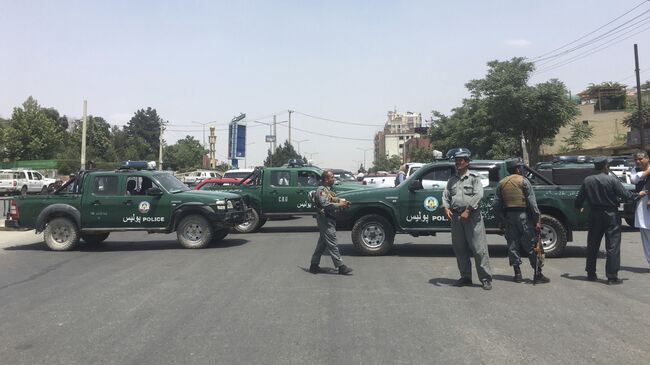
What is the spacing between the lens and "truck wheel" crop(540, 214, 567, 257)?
9977mm

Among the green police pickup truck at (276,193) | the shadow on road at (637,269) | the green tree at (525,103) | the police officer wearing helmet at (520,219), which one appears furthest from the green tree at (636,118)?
the police officer wearing helmet at (520,219)

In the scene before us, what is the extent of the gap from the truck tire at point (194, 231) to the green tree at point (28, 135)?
57151 mm

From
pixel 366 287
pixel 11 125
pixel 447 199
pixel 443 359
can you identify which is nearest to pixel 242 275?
pixel 366 287

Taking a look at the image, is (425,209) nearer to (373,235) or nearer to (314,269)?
(373,235)

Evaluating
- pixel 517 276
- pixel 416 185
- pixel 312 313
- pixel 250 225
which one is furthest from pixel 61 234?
pixel 517 276

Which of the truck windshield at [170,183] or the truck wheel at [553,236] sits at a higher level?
the truck windshield at [170,183]

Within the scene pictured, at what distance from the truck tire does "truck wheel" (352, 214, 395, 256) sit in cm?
340

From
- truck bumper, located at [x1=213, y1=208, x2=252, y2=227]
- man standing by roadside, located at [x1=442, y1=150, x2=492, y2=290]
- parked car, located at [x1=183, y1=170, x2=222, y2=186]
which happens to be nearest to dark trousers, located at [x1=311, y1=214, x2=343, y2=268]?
man standing by roadside, located at [x1=442, y1=150, x2=492, y2=290]

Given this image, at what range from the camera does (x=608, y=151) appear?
43000 millimetres

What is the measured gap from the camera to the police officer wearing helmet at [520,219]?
7703 mm

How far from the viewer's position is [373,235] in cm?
1050

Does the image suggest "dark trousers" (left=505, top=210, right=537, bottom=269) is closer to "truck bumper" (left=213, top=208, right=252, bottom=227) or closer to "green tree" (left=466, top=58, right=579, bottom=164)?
"truck bumper" (left=213, top=208, right=252, bottom=227)

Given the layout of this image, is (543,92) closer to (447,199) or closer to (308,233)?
(308,233)

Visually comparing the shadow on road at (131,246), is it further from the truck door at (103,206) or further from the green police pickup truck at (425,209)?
the green police pickup truck at (425,209)
